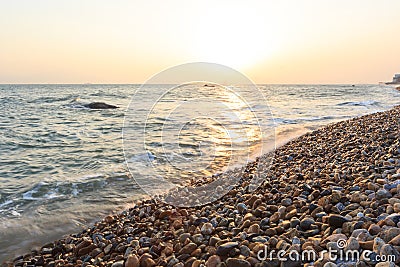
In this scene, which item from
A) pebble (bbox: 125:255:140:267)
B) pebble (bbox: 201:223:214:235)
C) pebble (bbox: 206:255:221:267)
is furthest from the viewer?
pebble (bbox: 201:223:214:235)

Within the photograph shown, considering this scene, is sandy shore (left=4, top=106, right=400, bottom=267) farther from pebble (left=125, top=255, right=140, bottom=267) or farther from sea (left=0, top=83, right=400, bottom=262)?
sea (left=0, top=83, right=400, bottom=262)

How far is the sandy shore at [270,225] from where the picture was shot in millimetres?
2111

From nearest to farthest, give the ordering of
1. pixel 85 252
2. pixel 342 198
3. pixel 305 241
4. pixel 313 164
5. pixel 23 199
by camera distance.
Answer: pixel 305 241
pixel 342 198
pixel 85 252
pixel 313 164
pixel 23 199

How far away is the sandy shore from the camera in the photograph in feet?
6.93

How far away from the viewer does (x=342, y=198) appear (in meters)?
2.81

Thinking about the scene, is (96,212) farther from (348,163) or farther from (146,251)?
(348,163)

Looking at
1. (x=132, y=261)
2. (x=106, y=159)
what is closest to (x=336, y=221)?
(x=132, y=261)

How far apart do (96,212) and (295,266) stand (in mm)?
3538

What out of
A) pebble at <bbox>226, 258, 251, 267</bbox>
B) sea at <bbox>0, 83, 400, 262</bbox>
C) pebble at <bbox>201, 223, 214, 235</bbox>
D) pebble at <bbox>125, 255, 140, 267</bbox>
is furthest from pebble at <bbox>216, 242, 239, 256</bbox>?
sea at <bbox>0, 83, 400, 262</bbox>

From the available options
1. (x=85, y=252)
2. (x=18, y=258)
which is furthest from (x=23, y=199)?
(x=85, y=252)

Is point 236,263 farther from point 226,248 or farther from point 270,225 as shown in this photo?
point 270,225

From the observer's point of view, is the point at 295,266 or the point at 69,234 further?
the point at 69,234

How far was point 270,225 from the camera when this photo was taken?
2.70m

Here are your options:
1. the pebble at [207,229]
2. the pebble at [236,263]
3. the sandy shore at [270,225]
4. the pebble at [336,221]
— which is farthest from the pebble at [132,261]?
the pebble at [336,221]
